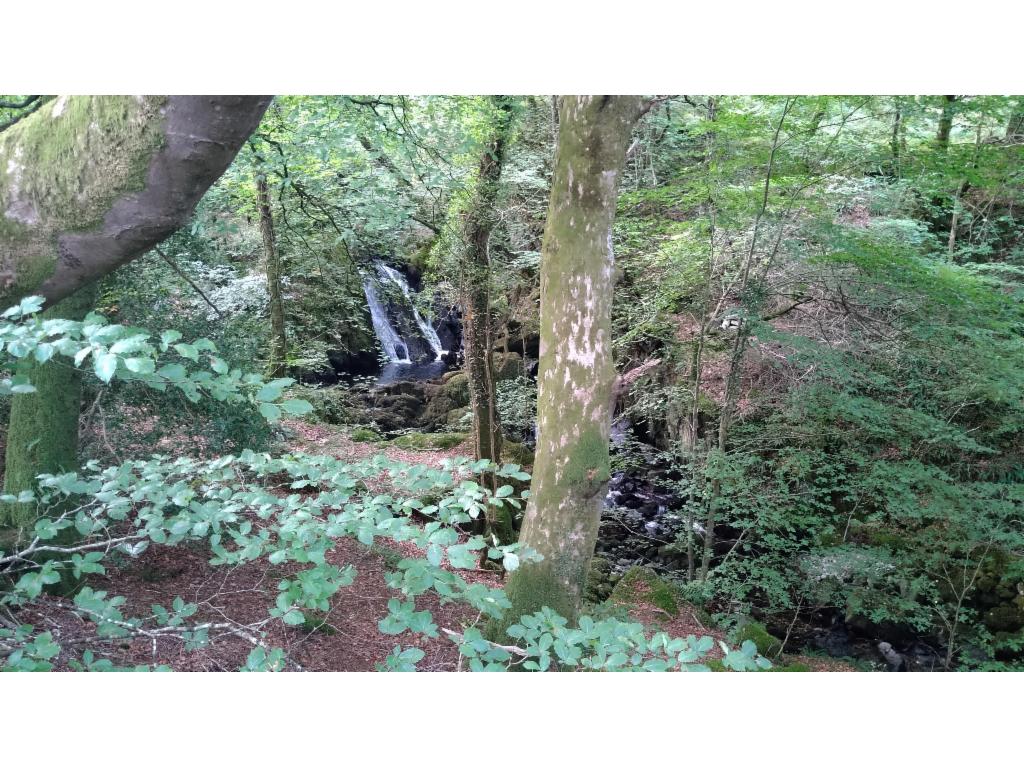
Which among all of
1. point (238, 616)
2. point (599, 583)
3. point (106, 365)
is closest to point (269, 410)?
point (106, 365)

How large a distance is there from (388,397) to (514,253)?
201cm

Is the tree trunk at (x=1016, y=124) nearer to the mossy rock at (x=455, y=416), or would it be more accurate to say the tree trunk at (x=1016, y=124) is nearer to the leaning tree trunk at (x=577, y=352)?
the leaning tree trunk at (x=577, y=352)

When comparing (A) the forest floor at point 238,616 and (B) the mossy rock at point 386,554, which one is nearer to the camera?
(A) the forest floor at point 238,616

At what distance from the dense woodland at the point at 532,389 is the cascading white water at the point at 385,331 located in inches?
9.5

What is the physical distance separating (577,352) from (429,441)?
3201 mm

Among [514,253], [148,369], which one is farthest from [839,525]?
[148,369]

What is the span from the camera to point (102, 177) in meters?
1.12

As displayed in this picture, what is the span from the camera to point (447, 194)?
3.72 metres

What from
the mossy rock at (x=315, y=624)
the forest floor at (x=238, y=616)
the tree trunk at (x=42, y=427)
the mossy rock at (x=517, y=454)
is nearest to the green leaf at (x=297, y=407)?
the forest floor at (x=238, y=616)

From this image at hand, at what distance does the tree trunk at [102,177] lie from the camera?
3.56 feet

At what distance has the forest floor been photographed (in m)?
1.87

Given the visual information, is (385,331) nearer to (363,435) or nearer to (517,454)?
(363,435)

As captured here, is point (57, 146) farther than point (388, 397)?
No
